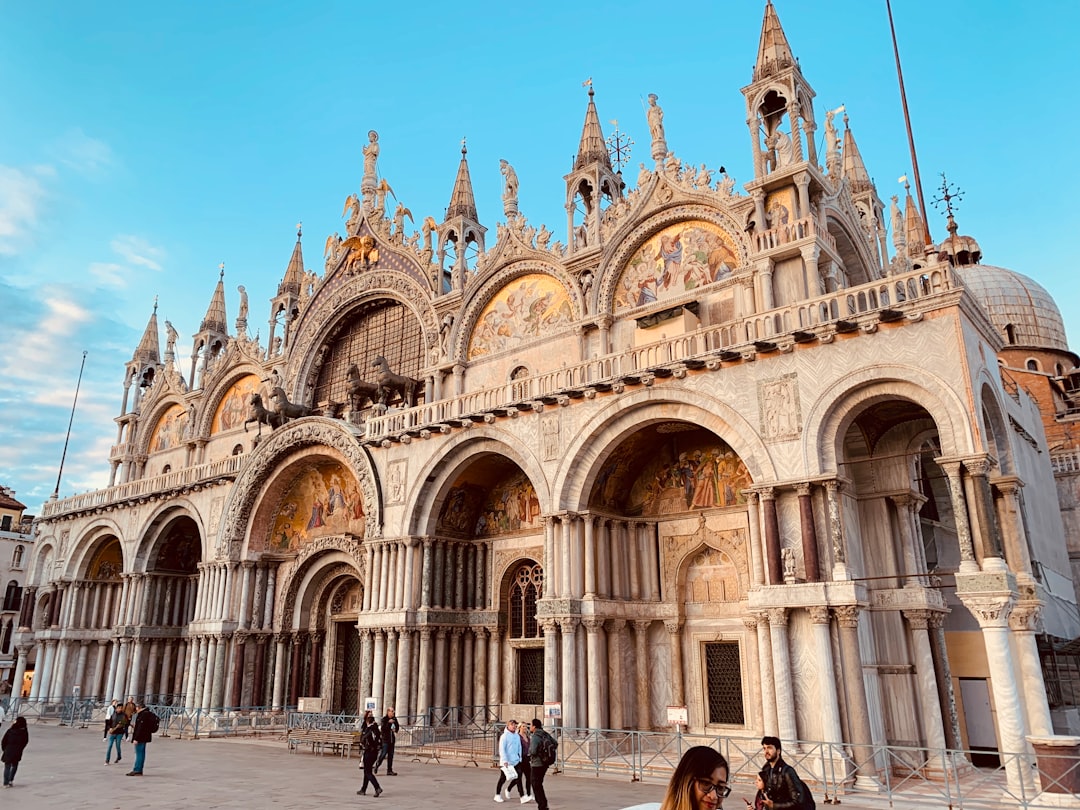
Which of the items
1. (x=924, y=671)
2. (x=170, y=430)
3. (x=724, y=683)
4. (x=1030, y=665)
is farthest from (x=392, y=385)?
(x=1030, y=665)

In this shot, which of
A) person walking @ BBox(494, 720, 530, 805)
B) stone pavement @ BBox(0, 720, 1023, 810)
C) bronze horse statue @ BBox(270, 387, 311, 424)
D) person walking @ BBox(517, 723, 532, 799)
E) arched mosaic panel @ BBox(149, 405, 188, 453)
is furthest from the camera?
arched mosaic panel @ BBox(149, 405, 188, 453)

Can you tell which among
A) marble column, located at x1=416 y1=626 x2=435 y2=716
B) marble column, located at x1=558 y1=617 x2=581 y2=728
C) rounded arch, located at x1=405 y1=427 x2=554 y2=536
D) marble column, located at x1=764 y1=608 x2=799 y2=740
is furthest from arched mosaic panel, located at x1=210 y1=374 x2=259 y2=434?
marble column, located at x1=764 y1=608 x2=799 y2=740

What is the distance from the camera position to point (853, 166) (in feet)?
81.1

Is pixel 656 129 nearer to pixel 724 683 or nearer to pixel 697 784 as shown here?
pixel 724 683

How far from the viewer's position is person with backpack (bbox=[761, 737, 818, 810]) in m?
6.00

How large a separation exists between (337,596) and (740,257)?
1629 cm

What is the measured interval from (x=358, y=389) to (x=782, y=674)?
1556cm

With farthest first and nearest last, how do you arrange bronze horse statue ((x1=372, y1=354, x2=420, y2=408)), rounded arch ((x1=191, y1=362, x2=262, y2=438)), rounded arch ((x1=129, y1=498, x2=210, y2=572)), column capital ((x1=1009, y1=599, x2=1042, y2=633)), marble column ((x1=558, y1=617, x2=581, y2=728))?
rounded arch ((x1=191, y1=362, x2=262, y2=438)) < rounded arch ((x1=129, y1=498, x2=210, y2=572)) < bronze horse statue ((x1=372, y1=354, x2=420, y2=408)) < marble column ((x1=558, y1=617, x2=581, y2=728)) < column capital ((x1=1009, y1=599, x2=1042, y2=633))

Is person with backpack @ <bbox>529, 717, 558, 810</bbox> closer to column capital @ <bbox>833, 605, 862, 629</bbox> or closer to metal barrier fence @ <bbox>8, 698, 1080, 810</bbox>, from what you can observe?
metal barrier fence @ <bbox>8, 698, 1080, 810</bbox>

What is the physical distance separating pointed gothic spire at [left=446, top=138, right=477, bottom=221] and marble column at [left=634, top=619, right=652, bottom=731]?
14213 millimetres

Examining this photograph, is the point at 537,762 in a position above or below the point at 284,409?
below

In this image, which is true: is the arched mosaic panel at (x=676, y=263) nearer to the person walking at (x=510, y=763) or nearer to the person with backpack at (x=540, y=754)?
the person walking at (x=510, y=763)

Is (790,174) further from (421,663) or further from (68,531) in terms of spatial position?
(68,531)

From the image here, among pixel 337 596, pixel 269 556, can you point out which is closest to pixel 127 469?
pixel 269 556
